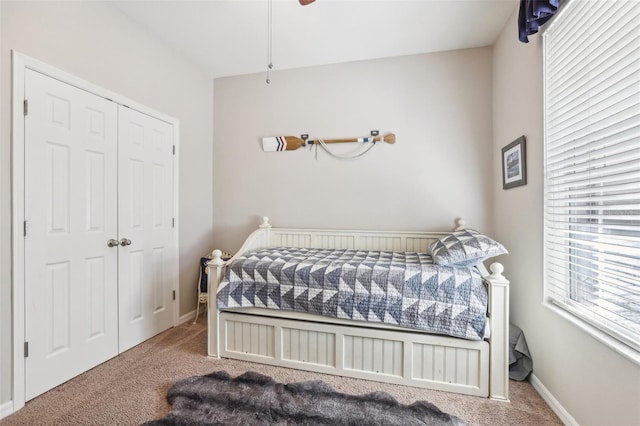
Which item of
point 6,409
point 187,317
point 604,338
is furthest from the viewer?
point 187,317

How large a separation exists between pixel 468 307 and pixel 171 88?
294cm

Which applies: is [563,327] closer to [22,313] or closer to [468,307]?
[468,307]

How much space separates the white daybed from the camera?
159 centimetres

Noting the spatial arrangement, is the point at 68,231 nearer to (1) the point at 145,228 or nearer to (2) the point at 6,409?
(1) the point at 145,228

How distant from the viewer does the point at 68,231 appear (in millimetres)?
1741

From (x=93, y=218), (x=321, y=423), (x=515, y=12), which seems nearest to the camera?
(x=321, y=423)

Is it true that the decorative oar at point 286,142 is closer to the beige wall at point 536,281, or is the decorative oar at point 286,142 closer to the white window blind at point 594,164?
the beige wall at point 536,281

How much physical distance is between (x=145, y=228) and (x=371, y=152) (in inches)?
83.6

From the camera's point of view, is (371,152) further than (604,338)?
Yes

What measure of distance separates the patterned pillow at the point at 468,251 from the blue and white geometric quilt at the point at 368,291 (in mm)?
57

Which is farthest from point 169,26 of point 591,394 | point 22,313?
point 591,394

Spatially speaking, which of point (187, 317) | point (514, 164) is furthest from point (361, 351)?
point (187, 317)

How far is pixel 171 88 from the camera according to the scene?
2545mm

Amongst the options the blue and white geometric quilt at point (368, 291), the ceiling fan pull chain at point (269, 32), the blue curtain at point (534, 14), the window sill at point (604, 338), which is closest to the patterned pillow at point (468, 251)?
the blue and white geometric quilt at point (368, 291)
